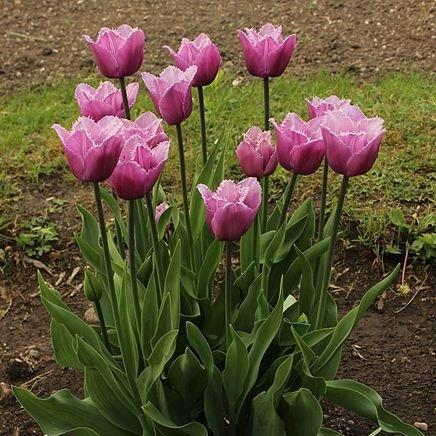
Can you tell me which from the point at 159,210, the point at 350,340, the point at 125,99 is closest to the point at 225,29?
the point at 350,340

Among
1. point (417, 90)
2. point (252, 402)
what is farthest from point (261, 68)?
point (417, 90)

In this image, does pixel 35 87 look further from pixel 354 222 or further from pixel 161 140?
pixel 161 140

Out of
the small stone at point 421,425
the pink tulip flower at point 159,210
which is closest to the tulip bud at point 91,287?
the pink tulip flower at point 159,210

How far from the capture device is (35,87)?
14.1 ft

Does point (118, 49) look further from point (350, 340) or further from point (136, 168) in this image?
point (350, 340)

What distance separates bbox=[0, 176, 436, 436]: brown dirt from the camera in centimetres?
243

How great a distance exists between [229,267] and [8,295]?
1451mm

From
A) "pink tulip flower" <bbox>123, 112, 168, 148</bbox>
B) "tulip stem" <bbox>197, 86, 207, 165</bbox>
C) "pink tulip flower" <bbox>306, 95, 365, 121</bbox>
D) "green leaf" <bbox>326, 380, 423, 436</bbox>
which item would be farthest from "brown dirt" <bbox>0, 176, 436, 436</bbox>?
"pink tulip flower" <bbox>123, 112, 168, 148</bbox>

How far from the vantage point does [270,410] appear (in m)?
1.82

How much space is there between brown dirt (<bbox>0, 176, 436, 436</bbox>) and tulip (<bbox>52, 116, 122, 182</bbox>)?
3.79 feet

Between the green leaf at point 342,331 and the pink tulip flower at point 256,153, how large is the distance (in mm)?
357

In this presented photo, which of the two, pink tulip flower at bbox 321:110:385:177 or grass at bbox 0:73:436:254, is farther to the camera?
grass at bbox 0:73:436:254

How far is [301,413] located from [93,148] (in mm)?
764

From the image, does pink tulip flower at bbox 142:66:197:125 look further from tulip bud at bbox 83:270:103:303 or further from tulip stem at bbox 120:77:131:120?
tulip bud at bbox 83:270:103:303
